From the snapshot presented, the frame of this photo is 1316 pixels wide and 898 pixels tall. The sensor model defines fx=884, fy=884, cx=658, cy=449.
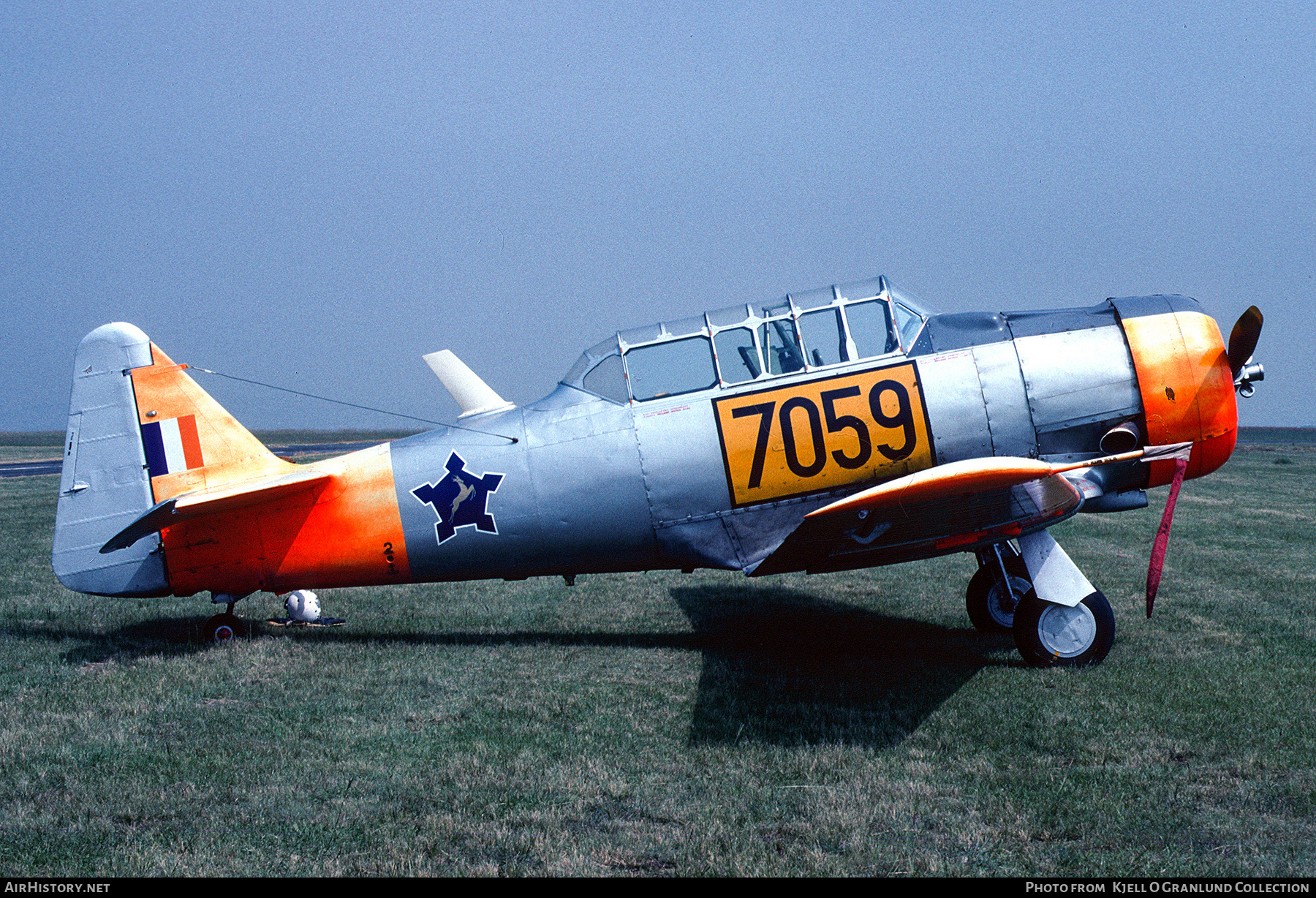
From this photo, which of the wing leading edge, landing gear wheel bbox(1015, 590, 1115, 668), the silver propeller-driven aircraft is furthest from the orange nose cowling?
landing gear wheel bbox(1015, 590, 1115, 668)

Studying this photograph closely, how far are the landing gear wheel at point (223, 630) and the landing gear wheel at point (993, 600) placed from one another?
6.57 m

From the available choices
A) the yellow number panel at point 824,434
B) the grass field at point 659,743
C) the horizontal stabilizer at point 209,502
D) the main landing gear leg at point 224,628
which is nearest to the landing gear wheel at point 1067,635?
the grass field at point 659,743

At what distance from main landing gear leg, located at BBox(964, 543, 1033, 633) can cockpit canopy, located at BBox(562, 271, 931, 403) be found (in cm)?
223

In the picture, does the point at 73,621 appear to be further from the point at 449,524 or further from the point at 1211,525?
the point at 1211,525

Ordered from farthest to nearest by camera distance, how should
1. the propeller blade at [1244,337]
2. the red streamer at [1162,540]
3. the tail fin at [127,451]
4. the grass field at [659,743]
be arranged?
the tail fin at [127,451], the propeller blade at [1244,337], the red streamer at [1162,540], the grass field at [659,743]

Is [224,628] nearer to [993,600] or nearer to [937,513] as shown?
[937,513]

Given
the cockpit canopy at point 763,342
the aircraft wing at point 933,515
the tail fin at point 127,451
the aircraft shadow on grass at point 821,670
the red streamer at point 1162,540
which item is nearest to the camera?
the aircraft wing at point 933,515

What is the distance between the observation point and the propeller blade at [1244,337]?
6.38 metres

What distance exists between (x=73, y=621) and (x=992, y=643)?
855 centimetres

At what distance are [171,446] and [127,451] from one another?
1.22 ft

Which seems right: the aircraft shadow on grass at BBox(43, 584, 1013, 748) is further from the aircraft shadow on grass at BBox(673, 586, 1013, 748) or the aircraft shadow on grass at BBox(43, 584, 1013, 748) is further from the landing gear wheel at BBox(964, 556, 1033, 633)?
the landing gear wheel at BBox(964, 556, 1033, 633)

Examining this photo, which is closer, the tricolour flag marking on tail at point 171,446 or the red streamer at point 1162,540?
the red streamer at point 1162,540

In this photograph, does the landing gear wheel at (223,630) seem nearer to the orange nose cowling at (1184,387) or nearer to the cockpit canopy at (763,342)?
the cockpit canopy at (763,342)

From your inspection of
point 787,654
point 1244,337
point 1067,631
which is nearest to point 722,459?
point 787,654
